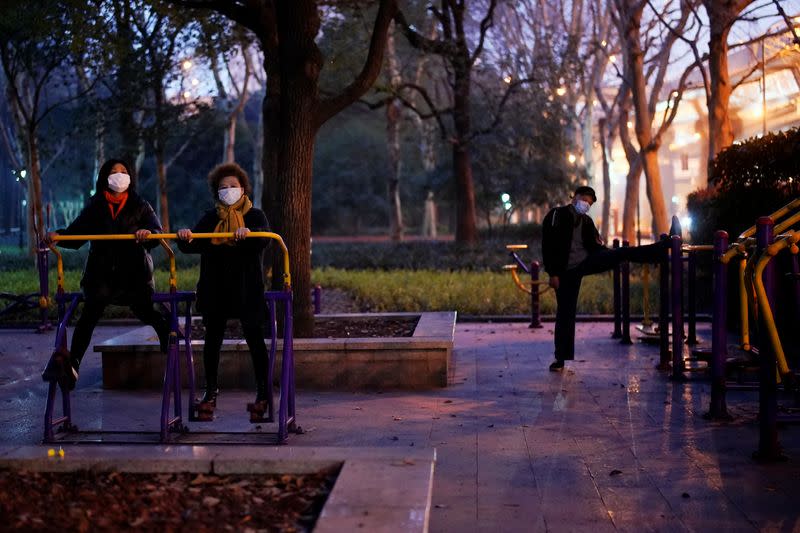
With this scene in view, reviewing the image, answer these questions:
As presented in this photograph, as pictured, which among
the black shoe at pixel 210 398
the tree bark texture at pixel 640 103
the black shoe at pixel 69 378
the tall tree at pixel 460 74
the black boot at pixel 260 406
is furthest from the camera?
the tall tree at pixel 460 74

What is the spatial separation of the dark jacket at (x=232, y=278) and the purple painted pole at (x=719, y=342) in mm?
3212

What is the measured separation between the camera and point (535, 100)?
3891cm

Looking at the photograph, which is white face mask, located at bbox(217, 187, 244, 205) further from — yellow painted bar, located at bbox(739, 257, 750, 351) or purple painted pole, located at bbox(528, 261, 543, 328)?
Result: purple painted pole, located at bbox(528, 261, 543, 328)

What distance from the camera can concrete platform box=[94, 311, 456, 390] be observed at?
9836mm

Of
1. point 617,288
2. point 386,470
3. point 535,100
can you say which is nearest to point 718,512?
point 386,470

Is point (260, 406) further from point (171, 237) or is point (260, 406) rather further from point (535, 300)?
point (535, 300)

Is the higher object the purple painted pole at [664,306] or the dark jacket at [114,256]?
the dark jacket at [114,256]

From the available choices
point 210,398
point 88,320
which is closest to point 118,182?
point 88,320

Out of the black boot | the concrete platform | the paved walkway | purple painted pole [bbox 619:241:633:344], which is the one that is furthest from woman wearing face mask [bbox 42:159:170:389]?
purple painted pole [bbox 619:241:633:344]

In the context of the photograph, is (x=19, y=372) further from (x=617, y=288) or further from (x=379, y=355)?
(x=617, y=288)

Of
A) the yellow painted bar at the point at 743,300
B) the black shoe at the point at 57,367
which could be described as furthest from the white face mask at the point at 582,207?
the black shoe at the point at 57,367

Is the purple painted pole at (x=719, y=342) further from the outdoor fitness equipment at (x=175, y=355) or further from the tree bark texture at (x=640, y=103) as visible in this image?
the tree bark texture at (x=640, y=103)

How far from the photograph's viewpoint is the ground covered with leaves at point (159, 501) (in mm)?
4426

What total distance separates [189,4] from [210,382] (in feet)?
18.4
